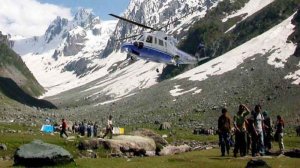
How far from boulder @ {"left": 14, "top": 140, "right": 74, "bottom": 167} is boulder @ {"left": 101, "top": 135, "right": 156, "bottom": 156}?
14.2 meters

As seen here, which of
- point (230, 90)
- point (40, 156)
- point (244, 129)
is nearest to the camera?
point (40, 156)

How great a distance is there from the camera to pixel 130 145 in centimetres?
4638

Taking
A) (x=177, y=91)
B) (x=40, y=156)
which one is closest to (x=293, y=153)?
(x=40, y=156)

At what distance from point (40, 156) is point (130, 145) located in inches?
637

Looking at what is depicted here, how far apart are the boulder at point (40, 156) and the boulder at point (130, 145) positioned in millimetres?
14241

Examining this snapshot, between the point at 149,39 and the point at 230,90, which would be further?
the point at 230,90

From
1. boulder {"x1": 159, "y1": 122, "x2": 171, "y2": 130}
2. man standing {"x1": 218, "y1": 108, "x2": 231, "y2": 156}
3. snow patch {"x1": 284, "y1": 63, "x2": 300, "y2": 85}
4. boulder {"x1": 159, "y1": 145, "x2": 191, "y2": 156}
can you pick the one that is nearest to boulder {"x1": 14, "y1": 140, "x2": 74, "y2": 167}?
man standing {"x1": 218, "y1": 108, "x2": 231, "y2": 156}

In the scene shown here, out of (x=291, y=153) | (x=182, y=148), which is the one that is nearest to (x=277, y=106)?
(x=182, y=148)

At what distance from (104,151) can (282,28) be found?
15001 centimetres

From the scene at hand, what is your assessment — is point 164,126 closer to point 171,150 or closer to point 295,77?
point 295,77

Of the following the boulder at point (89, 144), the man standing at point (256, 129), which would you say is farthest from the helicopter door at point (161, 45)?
the man standing at point (256, 129)

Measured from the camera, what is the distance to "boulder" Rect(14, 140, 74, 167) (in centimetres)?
3109

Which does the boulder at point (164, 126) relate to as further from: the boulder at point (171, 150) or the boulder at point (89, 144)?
the boulder at point (171, 150)

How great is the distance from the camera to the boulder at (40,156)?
102ft
